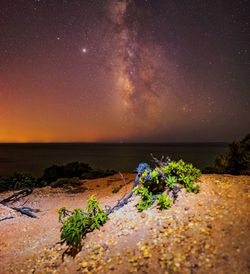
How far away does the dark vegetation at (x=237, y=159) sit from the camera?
15.3 m

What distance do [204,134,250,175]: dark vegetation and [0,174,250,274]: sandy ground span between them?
7031 millimetres

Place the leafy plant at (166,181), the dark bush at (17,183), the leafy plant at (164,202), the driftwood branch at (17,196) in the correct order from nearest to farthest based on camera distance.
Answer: the leafy plant at (164,202)
the leafy plant at (166,181)
the driftwood branch at (17,196)
the dark bush at (17,183)

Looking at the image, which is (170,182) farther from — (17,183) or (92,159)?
(92,159)

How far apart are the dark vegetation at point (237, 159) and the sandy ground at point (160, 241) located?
277 inches

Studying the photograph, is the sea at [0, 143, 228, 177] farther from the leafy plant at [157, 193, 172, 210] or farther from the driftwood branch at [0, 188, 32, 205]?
the leafy plant at [157, 193, 172, 210]

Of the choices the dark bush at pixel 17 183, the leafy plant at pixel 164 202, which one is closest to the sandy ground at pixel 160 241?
the leafy plant at pixel 164 202

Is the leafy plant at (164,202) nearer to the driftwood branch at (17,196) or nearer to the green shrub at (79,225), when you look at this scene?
the green shrub at (79,225)

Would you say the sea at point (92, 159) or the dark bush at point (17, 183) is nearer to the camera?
the dark bush at point (17, 183)

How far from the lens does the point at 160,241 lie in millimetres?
6113

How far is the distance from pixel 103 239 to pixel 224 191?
151 inches

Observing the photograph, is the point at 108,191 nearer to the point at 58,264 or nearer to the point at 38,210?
the point at 38,210

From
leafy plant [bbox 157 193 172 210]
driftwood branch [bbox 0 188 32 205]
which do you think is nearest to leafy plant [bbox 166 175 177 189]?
leafy plant [bbox 157 193 172 210]

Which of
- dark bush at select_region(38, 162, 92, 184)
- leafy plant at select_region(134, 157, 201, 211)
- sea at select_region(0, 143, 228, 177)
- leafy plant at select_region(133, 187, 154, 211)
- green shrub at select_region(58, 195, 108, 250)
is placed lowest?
sea at select_region(0, 143, 228, 177)

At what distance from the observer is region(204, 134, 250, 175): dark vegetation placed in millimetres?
15344
